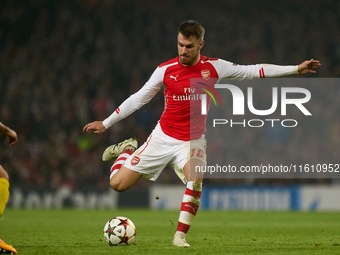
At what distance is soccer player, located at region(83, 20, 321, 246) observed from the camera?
585 centimetres

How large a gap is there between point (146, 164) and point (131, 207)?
9818 millimetres

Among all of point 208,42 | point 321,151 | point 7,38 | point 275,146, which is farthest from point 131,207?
point 7,38

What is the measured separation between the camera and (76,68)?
64.2 ft

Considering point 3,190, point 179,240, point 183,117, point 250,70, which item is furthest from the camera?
point 183,117

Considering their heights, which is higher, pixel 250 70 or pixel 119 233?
pixel 250 70

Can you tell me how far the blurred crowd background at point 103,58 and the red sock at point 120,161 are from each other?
9.66 meters

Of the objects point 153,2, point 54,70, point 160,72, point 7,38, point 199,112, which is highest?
point 153,2

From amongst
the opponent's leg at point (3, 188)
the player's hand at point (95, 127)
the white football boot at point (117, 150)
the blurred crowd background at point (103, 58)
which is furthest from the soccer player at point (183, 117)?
the blurred crowd background at point (103, 58)

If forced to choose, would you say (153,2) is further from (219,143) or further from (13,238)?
(13,238)

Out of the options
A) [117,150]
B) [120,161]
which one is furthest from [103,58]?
[120,161]

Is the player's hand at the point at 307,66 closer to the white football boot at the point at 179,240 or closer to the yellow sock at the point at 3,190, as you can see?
the white football boot at the point at 179,240

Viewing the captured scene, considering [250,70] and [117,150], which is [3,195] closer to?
[117,150]

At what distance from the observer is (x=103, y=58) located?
19953mm

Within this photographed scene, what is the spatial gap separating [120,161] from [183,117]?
3.60 feet
